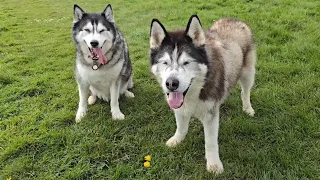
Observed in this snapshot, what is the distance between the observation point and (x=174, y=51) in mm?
2652

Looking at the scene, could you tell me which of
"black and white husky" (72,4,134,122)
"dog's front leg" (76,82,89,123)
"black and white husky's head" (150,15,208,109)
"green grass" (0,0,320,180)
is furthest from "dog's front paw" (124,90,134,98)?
"black and white husky's head" (150,15,208,109)

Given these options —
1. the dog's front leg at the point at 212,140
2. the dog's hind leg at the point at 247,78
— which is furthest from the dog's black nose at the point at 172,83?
the dog's hind leg at the point at 247,78

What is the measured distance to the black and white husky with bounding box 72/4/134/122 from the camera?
3879 millimetres

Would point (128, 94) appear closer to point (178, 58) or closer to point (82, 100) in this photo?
point (82, 100)

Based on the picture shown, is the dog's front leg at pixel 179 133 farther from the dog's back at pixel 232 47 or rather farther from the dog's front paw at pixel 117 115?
the dog's front paw at pixel 117 115

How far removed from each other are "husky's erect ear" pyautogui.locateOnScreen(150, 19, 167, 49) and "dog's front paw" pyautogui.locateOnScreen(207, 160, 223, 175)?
1379 millimetres

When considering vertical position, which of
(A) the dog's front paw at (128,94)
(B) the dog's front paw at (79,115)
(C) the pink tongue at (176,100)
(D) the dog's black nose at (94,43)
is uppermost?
(D) the dog's black nose at (94,43)

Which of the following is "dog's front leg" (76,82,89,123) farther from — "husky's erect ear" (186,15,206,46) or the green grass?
"husky's erect ear" (186,15,206,46)

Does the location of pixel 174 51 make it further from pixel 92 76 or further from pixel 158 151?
pixel 92 76

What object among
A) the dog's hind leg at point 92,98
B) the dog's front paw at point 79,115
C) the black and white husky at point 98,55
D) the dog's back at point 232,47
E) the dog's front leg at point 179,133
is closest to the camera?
the dog's back at point 232,47

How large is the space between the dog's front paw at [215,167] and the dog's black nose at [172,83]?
3.41 feet

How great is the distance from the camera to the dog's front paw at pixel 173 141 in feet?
11.3

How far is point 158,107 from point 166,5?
6533mm

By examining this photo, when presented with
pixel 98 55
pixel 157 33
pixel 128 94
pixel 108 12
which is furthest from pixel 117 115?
pixel 157 33
